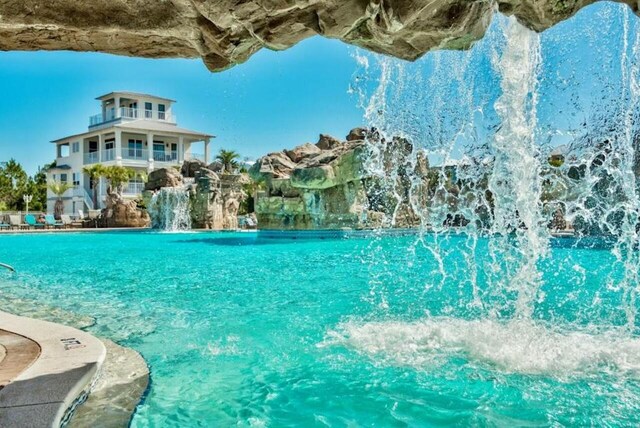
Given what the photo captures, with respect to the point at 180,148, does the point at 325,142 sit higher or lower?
lower

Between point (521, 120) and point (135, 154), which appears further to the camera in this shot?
point (135, 154)

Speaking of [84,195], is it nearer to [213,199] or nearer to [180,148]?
[180,148]

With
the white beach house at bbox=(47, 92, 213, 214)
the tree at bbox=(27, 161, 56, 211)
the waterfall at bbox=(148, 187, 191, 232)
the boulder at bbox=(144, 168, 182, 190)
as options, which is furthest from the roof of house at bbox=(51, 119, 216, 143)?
the waterfall at bbox=(148, 187, 191, 232)

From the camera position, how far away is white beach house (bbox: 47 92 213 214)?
45.9 meters

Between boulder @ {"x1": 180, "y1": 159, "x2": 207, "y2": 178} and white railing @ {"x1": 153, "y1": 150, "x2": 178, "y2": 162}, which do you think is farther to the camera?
white railing @ {"x1": 153, "y1": 150, "x2": 178, "y2": 162}

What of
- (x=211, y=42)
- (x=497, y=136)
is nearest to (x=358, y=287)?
(x=497, y=136)

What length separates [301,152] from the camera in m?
30.4

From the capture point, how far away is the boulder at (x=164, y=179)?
3669cm

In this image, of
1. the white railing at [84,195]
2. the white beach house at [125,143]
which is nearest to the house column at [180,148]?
the white beach house at [125,143]

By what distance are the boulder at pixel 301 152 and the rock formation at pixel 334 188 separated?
0.30m

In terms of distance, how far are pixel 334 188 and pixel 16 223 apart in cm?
2317

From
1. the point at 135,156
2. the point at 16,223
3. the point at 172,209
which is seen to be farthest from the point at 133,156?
the point at 172,209

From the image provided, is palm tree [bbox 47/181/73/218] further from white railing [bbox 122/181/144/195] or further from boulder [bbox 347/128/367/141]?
boulder [bbox 347/128/367/141]

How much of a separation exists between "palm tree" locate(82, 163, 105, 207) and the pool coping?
3874cm
